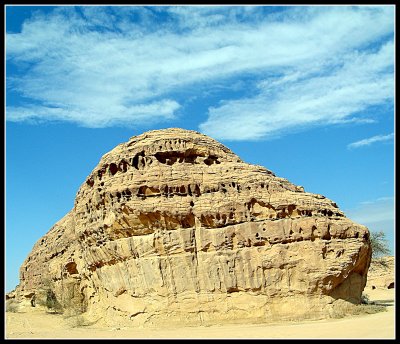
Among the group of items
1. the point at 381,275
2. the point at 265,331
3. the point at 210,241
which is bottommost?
the point at 265,331

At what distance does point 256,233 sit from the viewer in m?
21.0

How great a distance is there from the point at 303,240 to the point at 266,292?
272 cm

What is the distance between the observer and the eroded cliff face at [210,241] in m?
20.3

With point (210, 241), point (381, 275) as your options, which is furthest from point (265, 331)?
point (381, 275)

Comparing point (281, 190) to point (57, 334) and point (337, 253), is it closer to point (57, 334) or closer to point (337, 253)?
point (337, 253)

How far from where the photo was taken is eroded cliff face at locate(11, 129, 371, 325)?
2028 cm

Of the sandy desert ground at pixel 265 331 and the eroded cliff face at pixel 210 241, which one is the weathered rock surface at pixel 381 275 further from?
the eroded cliff face at pixel 210 241

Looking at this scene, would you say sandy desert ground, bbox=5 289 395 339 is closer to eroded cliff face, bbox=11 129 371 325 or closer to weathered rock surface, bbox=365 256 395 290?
eroded cliff face, bbox=11 129 371 325

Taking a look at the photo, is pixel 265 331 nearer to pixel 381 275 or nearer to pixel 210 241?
pixel 210 241

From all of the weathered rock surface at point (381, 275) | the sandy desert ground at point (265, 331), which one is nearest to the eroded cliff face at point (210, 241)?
the sandy desert ground at point (265, 331)

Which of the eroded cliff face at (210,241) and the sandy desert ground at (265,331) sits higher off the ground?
the eroded cliff face at (210,241)

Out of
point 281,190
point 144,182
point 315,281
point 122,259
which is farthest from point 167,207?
point 315,281

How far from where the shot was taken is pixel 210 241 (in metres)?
21.0

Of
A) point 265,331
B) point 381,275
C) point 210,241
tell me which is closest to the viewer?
point 265,331
